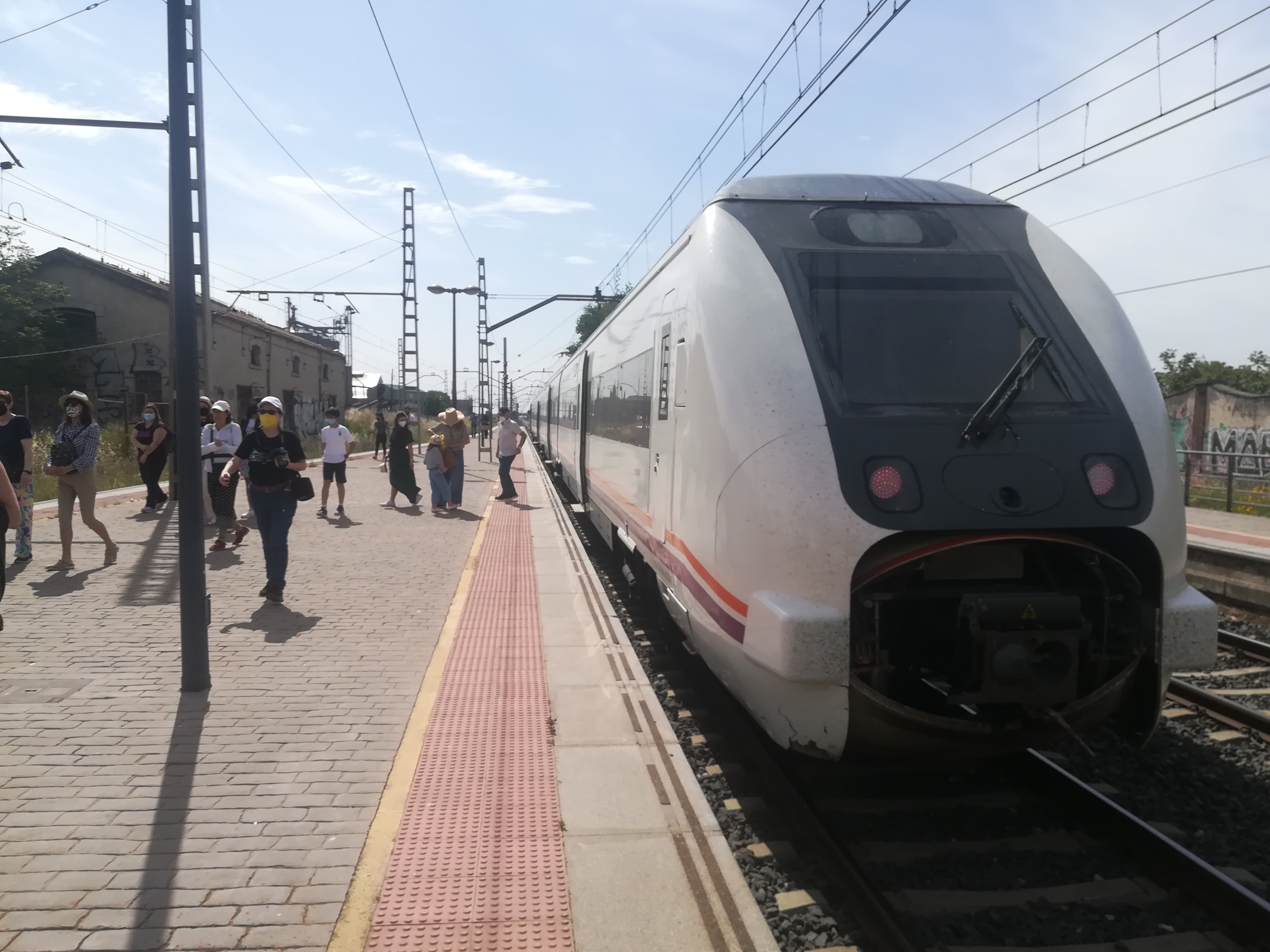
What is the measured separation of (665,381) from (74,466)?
633cm

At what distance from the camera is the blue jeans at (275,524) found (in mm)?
7852

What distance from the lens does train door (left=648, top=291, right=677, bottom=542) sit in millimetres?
5598

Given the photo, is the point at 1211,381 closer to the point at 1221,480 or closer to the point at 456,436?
the point at 1221,480

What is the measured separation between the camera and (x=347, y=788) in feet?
14.4

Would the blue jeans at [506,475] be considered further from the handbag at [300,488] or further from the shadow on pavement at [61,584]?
the handbag at [300,488]

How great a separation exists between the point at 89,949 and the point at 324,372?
50900mm

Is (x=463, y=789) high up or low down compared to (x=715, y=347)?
down

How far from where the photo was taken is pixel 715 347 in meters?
4.66

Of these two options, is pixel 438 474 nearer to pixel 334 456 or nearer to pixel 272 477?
pixel 334 456

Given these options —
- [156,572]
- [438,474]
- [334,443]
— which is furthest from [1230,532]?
[156,572]

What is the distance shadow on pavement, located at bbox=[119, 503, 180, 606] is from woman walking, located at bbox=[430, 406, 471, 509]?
4.36m

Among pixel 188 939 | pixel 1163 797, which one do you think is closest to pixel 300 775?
pixel 188 939

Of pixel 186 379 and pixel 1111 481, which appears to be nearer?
pixel 1111 481

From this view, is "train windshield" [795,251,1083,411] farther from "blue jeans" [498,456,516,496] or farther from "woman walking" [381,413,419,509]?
"blue jeans" [498,456,516,496]
